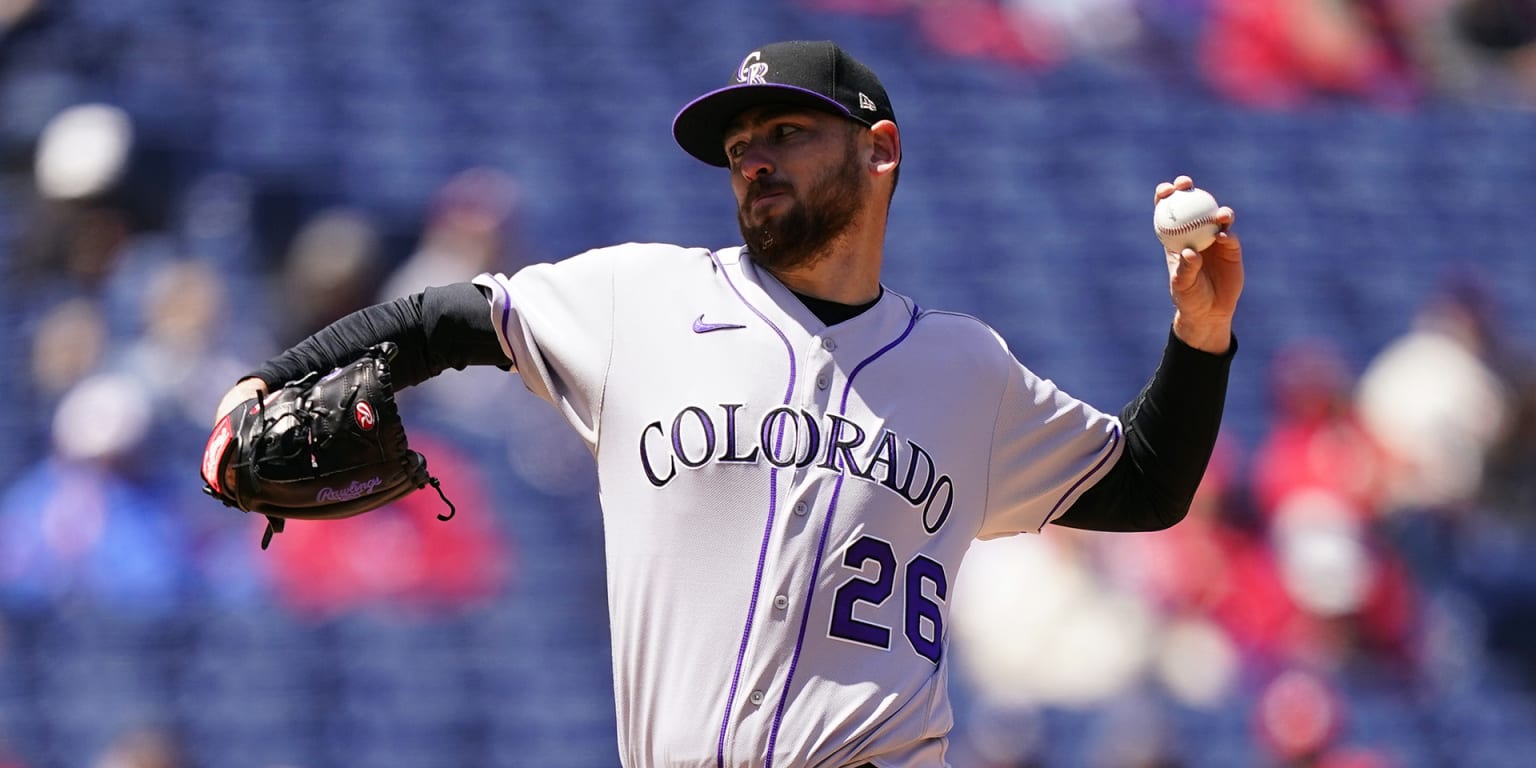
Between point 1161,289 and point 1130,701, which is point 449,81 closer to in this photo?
point 1161,289

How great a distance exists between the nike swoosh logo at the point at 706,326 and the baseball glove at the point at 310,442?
406mm

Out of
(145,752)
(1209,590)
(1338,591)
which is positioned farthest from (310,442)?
(1338,591)

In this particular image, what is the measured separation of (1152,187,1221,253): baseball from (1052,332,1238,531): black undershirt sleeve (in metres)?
0.16

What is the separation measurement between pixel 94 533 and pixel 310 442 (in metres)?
4.06

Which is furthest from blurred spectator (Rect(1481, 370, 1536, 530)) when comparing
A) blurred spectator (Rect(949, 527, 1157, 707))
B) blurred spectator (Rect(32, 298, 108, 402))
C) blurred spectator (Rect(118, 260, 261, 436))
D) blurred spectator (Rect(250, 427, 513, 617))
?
blurred spectator (Rect(32, 298, 108, 402))

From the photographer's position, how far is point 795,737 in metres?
2.32

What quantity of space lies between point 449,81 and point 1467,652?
490 centimetres

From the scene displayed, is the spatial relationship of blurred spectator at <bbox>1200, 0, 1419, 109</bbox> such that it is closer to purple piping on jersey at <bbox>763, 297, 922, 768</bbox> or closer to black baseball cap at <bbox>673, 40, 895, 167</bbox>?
black baseball cap at <bbox>673, 40, 895, 167</bbox>

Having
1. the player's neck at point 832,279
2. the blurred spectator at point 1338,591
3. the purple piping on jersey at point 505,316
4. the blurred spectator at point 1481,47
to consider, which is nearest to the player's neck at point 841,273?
the player's neck at point 832,279

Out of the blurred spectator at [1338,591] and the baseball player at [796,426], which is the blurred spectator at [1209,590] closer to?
the blurred spectator at [1338,591]

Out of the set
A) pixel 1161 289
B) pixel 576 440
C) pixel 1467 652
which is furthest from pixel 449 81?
pixel 1467 652

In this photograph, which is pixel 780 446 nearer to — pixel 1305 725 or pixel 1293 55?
pixel 1305 725

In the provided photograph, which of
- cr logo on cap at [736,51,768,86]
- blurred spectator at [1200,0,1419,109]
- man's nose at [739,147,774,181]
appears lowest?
blurred spectator at [1200,0,1419,109]

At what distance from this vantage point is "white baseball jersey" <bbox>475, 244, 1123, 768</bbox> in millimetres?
2348
